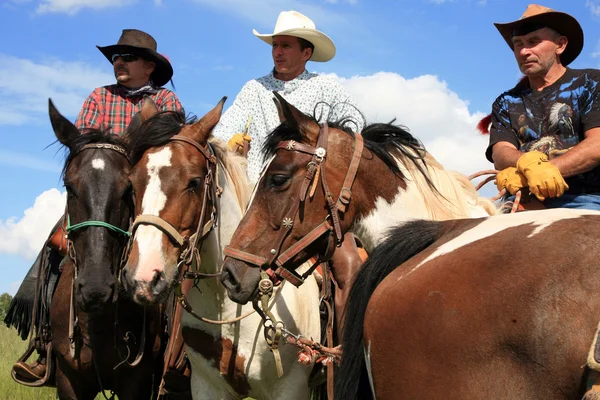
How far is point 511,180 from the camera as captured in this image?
4008 mm

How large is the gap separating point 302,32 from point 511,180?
3062 mm

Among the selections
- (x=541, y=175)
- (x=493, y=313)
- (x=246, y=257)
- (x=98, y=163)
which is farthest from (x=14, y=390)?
(x=493, y=313)

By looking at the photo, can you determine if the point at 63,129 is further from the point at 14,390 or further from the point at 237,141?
the point at 14,390

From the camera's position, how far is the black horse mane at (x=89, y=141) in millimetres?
5414

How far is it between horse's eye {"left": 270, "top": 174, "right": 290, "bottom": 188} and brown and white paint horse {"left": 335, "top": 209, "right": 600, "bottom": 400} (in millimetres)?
958

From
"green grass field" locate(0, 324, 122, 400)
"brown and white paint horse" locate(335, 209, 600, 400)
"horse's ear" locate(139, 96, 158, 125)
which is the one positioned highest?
"horse's ear" locate(139, 96, 158, 125)

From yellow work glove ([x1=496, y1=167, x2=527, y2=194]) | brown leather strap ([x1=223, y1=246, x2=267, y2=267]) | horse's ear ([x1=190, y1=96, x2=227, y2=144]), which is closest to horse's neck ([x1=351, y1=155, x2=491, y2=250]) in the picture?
yellow work glove ([x1=496, y1=167, x2=527, y2=194])

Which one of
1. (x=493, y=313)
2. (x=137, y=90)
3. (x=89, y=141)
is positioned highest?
(x=137, y=90)

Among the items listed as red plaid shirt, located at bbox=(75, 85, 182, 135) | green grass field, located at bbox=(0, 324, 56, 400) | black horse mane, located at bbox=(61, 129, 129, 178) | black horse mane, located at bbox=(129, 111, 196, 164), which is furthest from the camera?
green grass field, located at bbox=(0, 324, 56, 400)

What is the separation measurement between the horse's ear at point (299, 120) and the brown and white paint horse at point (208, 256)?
1153 mm

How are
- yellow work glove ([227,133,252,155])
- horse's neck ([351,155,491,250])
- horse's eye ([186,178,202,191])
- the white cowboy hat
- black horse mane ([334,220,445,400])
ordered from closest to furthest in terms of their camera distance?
1. black horse mane ([334,220,445,400])
2. horse's neck ([351,155,491,250])
3. horse's eye ([186,178,202,191])
4. yellow work glove ([227,133,252,155])
5. the white cowboy hat

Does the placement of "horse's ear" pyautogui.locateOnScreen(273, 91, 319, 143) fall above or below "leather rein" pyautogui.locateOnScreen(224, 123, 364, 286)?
above

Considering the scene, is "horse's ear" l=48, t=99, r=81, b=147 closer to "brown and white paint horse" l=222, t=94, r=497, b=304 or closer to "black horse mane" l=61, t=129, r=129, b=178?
"black horse mane" l=61, t=129, r=129, b=178

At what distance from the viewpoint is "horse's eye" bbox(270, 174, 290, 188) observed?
148 inches
